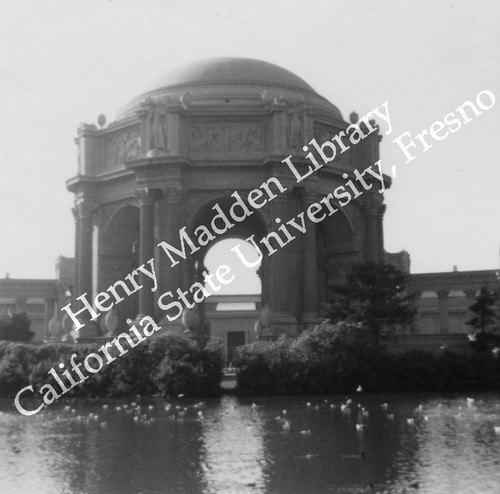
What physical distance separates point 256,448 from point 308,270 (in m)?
24.4

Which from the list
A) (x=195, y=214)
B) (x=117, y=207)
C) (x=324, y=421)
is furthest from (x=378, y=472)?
(x=117, y=207)

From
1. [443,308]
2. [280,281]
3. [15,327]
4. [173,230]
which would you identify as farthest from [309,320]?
[15,327]

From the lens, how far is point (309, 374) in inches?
1369

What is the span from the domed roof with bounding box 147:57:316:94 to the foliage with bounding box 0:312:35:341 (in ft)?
54.4

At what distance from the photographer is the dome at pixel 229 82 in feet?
153

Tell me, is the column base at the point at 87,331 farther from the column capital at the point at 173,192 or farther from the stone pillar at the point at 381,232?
the stone pillar at the point at 381,232

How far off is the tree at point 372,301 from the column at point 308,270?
3.04 meters

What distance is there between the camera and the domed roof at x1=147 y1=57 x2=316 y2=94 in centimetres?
4744

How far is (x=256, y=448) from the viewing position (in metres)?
19.6

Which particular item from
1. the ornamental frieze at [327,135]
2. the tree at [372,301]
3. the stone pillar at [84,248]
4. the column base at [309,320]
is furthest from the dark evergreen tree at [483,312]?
the stone pillar at [84,248]

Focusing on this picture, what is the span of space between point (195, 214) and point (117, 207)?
547 centimetres

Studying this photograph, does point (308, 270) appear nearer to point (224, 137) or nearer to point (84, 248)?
point (224, 137)

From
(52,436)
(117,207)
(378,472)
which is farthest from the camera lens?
(117,207)

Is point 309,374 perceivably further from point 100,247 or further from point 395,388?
point 100,247
